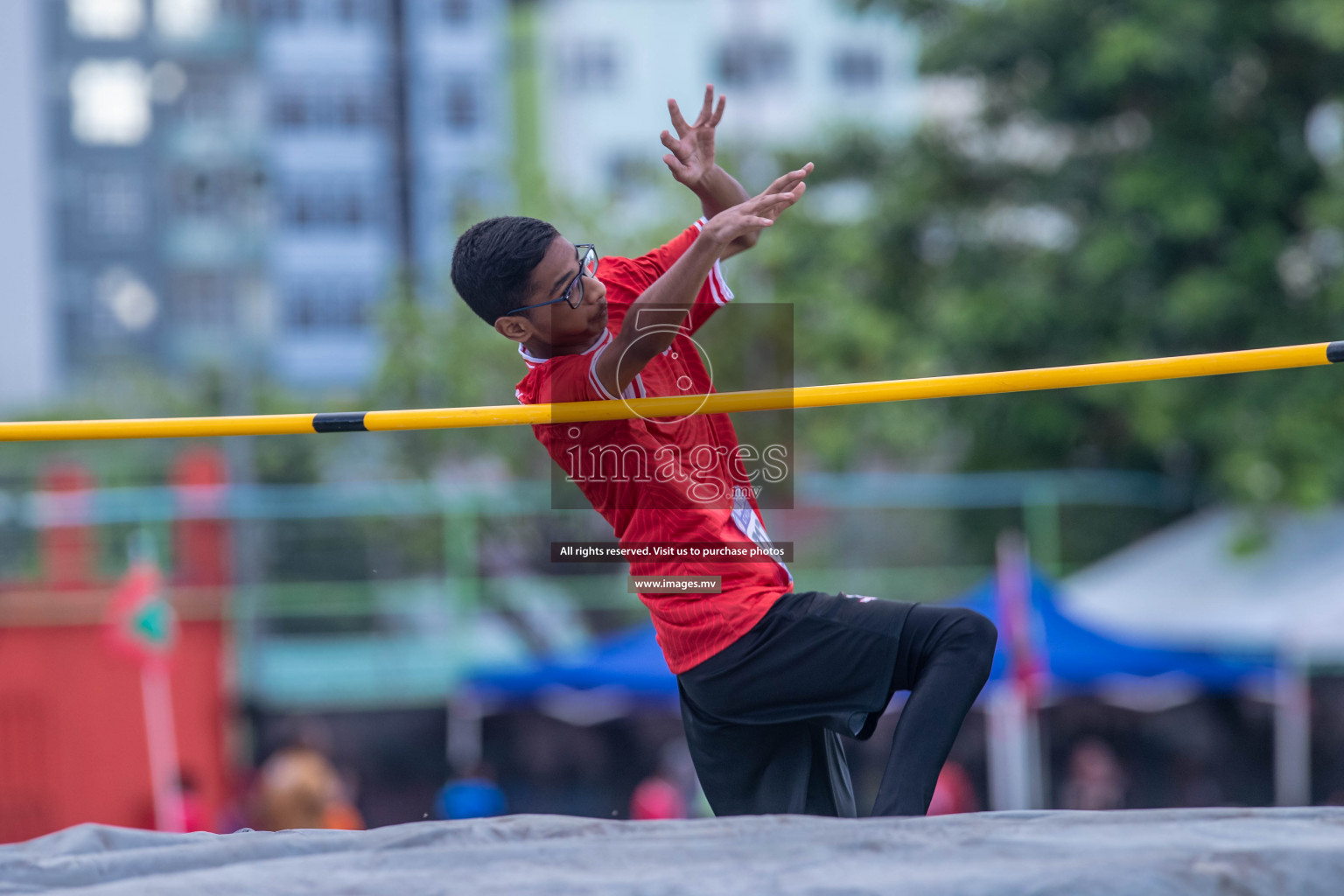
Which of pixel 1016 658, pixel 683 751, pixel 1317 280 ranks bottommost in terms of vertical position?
pixel 683 751

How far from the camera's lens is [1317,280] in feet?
37.4

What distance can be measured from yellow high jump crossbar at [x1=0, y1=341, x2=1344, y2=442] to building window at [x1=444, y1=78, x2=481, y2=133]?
33.7 metres

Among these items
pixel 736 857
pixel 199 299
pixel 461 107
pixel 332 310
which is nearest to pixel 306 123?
pixel 461 107

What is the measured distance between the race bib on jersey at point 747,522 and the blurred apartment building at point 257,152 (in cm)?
3201

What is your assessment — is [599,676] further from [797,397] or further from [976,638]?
[976,638]

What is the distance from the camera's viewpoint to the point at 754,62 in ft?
115

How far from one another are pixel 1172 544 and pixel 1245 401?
225 cm

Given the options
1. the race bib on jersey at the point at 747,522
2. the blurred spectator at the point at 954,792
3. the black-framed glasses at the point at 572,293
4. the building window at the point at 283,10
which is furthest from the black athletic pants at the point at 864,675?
the building window at the point at 283,10

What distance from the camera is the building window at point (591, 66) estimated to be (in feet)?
115

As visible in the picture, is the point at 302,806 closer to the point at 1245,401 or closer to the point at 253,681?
the point at 253,681

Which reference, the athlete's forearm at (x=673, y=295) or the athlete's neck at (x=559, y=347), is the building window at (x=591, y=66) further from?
the athlete's forearm at (x=673, y=295)

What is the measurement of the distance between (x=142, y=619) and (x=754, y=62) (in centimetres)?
2817

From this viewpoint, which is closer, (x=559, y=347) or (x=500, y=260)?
(x=500, y=260)

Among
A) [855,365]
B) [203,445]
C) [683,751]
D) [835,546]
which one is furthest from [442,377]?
[683,751]
